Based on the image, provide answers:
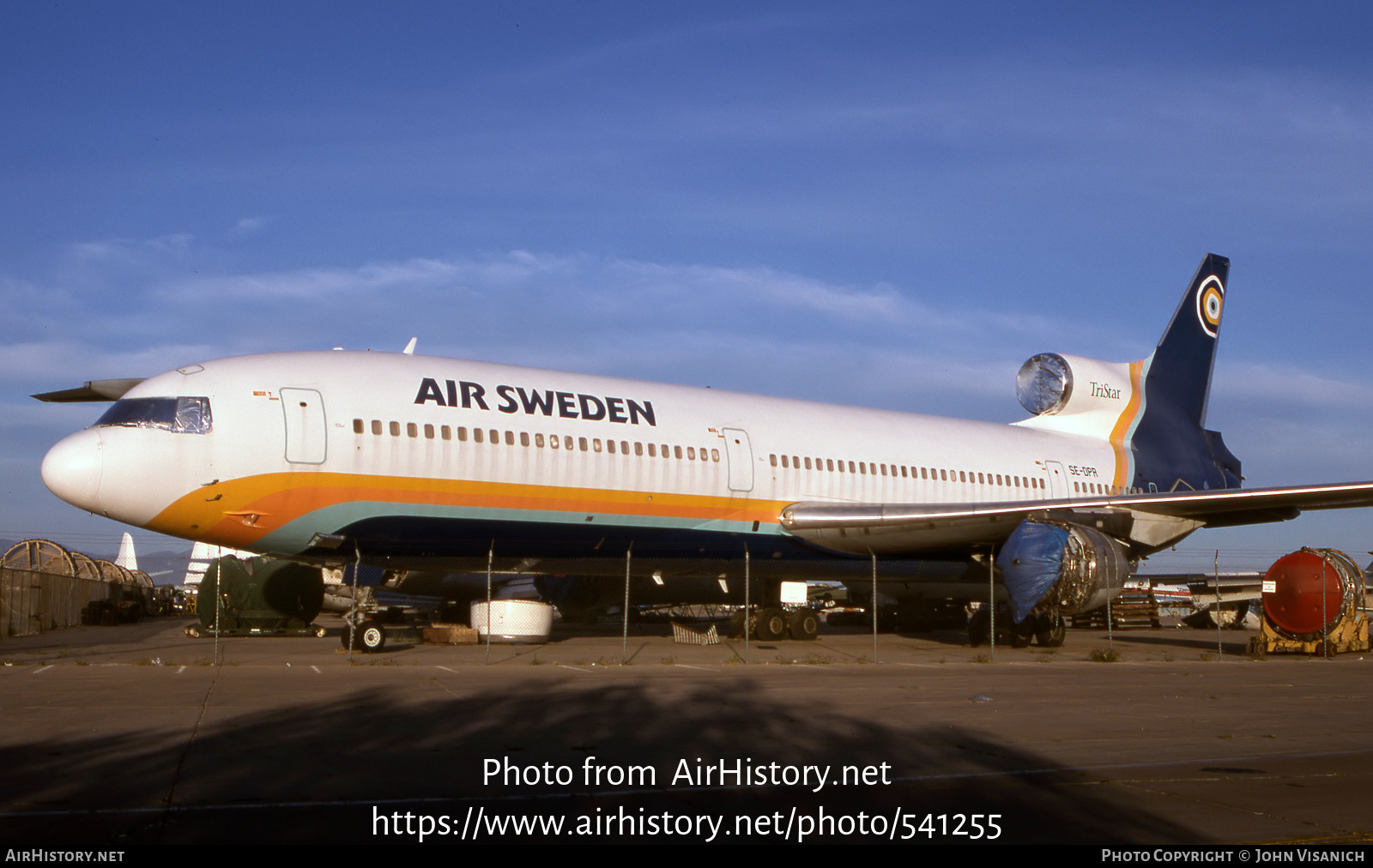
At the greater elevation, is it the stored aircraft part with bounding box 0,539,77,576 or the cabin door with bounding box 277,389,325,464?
the cabin door with bounding box 277,389,325,464

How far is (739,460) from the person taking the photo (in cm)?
2103

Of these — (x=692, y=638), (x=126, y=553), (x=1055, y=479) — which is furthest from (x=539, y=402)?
(x=126, y=553)

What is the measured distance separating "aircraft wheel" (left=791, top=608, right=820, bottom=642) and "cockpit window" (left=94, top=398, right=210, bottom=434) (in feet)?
39.7

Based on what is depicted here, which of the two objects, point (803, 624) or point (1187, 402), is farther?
point (1187, 402)

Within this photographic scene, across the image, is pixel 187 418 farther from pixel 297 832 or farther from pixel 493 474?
pixel 297 832

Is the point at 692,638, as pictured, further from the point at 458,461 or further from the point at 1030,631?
the point at 458,461

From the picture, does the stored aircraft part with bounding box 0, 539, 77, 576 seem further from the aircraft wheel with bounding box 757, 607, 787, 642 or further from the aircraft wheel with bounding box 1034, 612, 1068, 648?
the aircraft wheel with bounding box 1034, 612, 1068, 648

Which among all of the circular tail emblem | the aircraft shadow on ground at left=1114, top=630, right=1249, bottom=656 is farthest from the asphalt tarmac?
the circular tail emblem

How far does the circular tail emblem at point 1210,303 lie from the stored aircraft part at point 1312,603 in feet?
38.3

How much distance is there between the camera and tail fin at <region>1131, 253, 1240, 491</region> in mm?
30250

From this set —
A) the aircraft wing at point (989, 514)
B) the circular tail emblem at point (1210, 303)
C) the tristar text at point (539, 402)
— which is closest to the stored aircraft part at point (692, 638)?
the aircraft wing at point (989, 514)

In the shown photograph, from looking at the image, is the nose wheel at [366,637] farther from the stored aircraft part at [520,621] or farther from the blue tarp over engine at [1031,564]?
the blue tarp over engine at [1031,564]

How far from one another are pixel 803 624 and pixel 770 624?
0.69m

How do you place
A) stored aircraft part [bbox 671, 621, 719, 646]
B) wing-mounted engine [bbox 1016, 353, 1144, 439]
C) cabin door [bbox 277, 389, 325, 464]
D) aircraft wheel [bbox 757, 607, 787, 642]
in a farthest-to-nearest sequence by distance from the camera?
1. wing-mounted engine [bbox 1016, 353, 1144, 439]
2. aircraft wheel [bbox 757, 607, 787, 642]
3. stored aircraft part [bbox 671, 621, 719, 646]
4. cabin door [bbox 277, 389, 325, 464]
